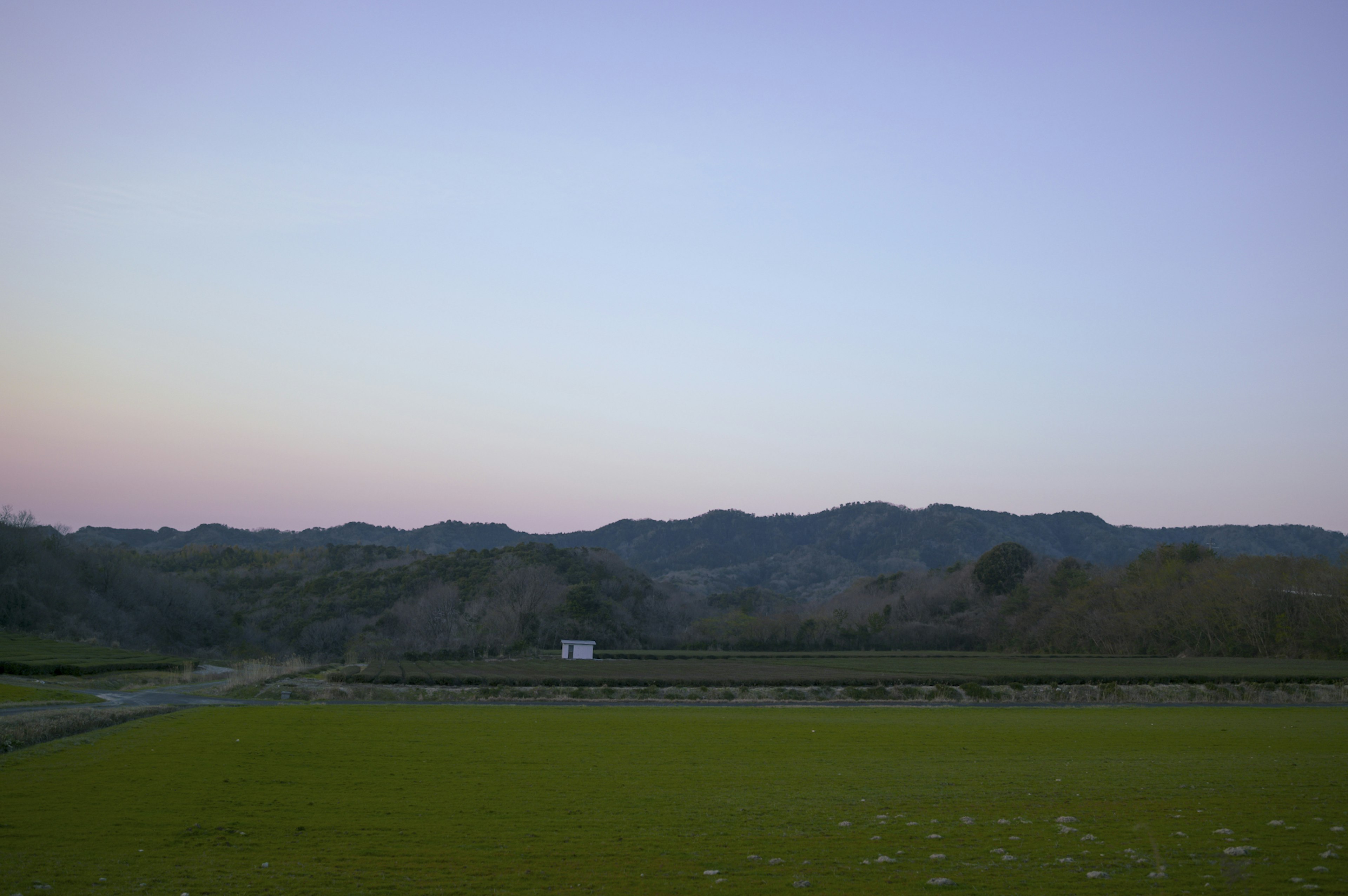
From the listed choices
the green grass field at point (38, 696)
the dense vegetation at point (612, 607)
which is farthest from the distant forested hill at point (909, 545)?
the green grass field at point (38, 696)

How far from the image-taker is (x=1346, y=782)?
41.3ft

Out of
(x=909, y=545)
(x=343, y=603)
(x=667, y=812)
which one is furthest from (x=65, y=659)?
(x=909, y=545)

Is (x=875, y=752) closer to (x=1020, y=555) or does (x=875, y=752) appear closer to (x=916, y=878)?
(x=916, y=878)

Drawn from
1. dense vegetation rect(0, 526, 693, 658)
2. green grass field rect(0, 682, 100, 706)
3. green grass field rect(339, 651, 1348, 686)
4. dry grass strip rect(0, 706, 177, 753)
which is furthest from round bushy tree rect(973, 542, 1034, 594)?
dry grass strip rect(0, 706, 177, 753)

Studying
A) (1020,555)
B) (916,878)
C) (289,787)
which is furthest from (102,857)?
(1020,555)

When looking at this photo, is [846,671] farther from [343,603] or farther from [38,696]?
[343,603]

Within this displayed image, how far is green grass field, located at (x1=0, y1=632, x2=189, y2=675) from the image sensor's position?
4044 centimetres

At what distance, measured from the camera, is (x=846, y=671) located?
56.8m

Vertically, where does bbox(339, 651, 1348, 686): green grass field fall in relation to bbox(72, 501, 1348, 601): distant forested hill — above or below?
below

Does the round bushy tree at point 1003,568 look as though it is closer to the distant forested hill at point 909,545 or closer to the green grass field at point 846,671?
the green grass field at point 846,671

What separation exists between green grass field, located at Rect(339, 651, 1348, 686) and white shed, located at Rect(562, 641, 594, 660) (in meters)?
1.29

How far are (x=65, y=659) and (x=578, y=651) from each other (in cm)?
3435

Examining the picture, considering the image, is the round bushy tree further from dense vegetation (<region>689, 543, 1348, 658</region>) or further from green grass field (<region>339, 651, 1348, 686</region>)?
green grass field (<region>339, 651, 1348, 686</region>)

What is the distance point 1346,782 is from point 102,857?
15.2 m
